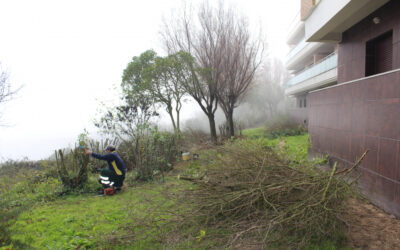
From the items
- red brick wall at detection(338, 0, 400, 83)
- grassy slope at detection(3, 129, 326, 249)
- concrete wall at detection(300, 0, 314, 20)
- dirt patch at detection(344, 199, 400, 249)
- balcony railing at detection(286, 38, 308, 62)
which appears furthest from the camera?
balcony railing at detection(286, 38, 308, 62)

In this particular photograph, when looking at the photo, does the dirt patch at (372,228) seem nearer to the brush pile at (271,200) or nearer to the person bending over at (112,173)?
the brush pile at (271,200)

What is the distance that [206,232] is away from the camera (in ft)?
10.4

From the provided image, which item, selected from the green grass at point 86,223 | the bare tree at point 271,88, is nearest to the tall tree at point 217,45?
the green grass at point 86,223

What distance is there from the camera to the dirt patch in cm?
273

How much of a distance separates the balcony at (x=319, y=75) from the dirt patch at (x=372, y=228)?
12.3 metres

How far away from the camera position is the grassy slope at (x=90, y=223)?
3.12 m

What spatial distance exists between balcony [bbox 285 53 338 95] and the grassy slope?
40.9 ft

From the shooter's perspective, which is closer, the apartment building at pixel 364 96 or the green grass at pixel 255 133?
the apartment building at pixel 364 96

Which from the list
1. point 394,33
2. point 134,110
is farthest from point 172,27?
point 394,33

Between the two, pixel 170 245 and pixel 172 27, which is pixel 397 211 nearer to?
pixel 170 245

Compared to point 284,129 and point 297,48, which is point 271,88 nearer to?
point 297,48

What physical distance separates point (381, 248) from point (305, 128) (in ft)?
46.0

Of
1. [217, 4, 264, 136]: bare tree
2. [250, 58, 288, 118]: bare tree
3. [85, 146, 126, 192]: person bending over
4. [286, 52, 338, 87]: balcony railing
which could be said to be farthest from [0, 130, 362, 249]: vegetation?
[250, 58, 288, 118]: bare tree

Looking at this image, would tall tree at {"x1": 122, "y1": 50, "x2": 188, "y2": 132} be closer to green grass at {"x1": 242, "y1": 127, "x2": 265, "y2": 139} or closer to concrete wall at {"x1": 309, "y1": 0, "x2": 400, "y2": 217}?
green grass at {"x1": 242, "y1": 127, "x2": 265, "y2": 139}
